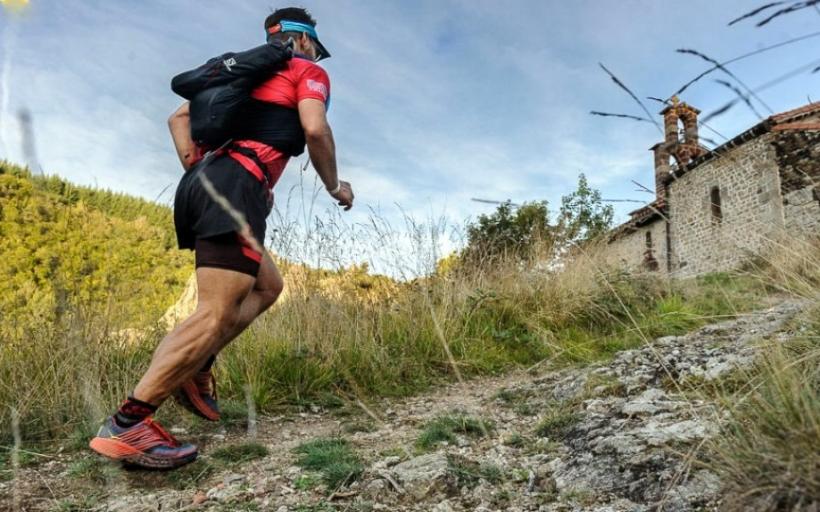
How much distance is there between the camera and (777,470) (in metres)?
1.15

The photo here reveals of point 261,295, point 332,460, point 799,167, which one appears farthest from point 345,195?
point 799,167

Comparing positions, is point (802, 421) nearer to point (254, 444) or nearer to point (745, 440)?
point (745, 440)

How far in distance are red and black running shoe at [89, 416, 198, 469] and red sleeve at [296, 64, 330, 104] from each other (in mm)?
1490

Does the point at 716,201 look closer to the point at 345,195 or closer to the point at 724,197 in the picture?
the point at 724,197

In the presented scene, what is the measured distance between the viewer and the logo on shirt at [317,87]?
2328 mm

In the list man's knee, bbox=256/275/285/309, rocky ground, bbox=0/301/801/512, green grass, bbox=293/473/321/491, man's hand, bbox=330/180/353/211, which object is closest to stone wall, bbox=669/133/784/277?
rocky ground, bbox=0/301/801/512

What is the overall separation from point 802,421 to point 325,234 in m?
4.14

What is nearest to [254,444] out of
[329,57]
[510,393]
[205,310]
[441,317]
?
[205,310]

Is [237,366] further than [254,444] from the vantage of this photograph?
Yes

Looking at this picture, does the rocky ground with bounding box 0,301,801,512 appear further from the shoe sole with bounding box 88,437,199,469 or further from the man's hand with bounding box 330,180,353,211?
the man's hand with bounding box 330,180,353,211

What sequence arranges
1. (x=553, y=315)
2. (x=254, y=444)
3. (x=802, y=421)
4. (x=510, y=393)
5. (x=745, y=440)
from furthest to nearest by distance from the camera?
(x=553, y=315)
(x=510, y=393)
(x=254, y=444)
(x=745, y=440)
(x=802, y=421)

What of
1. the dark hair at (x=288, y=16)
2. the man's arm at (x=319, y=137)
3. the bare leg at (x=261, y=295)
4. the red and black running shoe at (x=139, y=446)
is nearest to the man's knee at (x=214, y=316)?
the bare leg at (x=261, y=295)

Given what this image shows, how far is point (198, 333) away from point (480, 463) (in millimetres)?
1214

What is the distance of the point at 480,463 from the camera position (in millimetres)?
2156
